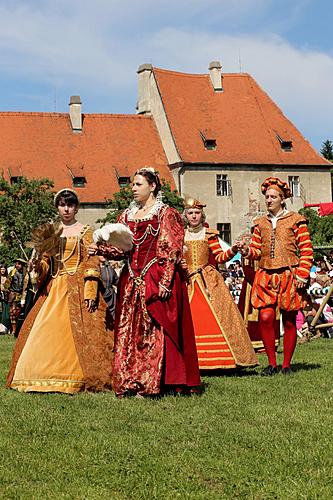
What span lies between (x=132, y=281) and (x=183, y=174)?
40919 millimetres

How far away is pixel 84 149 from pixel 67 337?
42.0 meters

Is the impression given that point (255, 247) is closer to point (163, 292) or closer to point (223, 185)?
point (163, 292)

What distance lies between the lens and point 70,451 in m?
5.04

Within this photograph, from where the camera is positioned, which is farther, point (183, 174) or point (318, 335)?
point (183, 174)

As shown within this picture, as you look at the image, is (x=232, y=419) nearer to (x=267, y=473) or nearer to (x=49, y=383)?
(x=267, y=473)

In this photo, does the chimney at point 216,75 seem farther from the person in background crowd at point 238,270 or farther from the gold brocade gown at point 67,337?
the gold brocade gown at point 67,337

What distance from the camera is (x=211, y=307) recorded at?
9367mm

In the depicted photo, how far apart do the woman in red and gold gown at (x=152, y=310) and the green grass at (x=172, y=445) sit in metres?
0.26

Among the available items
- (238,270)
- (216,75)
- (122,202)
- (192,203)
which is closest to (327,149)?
(216,75)

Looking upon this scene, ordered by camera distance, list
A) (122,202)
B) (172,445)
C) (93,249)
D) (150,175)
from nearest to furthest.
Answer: (172,445)
(93,249)
(150,175)
(122,202)

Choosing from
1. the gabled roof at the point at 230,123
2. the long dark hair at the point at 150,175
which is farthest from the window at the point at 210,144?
the long dark hair at the point at 150,175

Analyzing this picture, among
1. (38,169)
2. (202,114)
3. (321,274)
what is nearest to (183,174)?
(202,114)

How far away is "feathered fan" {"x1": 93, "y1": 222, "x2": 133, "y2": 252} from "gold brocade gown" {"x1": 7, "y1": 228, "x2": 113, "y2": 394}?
1.91 ft

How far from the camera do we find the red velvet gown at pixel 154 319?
7262mm
